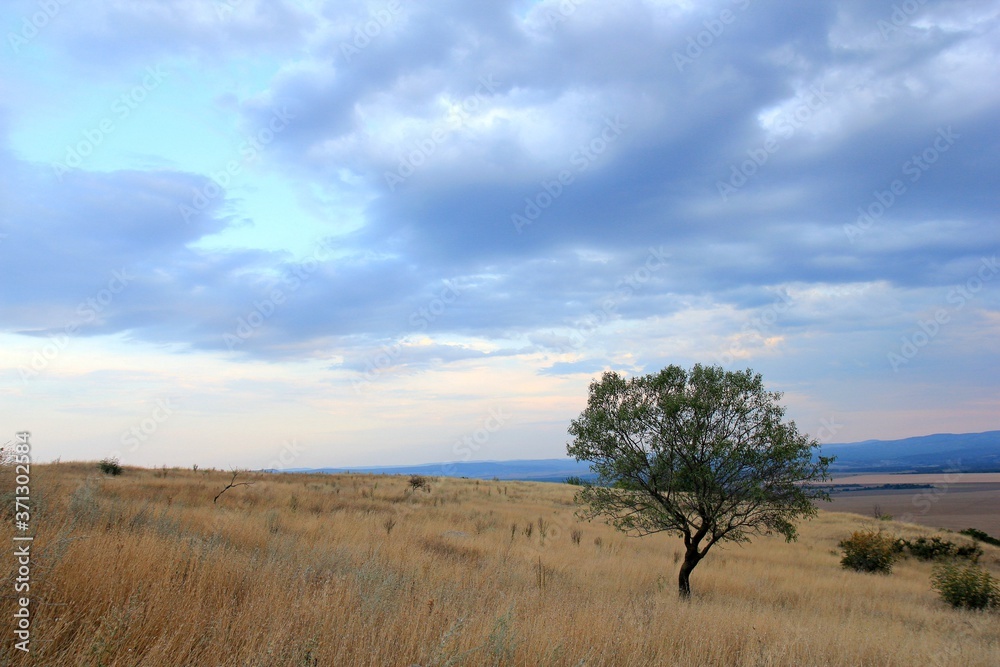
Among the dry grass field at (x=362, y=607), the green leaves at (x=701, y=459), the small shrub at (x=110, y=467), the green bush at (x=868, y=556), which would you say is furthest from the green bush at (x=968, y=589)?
the small shrub at (x=110, y=467)

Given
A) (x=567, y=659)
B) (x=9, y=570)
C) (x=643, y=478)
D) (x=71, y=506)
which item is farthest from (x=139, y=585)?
(x=643, y=478)

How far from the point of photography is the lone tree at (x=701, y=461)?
15.1m

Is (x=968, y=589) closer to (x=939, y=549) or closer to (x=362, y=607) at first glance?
(x=939, y=549)

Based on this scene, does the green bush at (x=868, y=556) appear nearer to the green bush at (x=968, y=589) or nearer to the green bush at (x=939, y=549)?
the green bush at (x=939, y=549)

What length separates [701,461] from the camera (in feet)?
50.4

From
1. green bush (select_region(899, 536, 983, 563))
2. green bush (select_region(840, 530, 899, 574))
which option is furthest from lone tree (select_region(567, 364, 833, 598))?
green bush (select_region(899, 536, 983, 563))

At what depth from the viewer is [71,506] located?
10195 millimetres

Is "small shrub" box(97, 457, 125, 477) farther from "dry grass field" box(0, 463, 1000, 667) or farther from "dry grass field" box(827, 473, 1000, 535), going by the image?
"dry grass field" box(827, 473, 1000, 535)

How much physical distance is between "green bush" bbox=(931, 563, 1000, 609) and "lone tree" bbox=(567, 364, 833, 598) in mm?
9955

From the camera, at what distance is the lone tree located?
596 inches

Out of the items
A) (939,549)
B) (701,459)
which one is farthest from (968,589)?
(939,549)

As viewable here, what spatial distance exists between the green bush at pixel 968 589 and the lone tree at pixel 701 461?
996 cm

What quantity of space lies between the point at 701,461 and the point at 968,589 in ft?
42.9

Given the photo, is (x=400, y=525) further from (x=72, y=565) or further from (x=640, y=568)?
(x=72, y=565)
